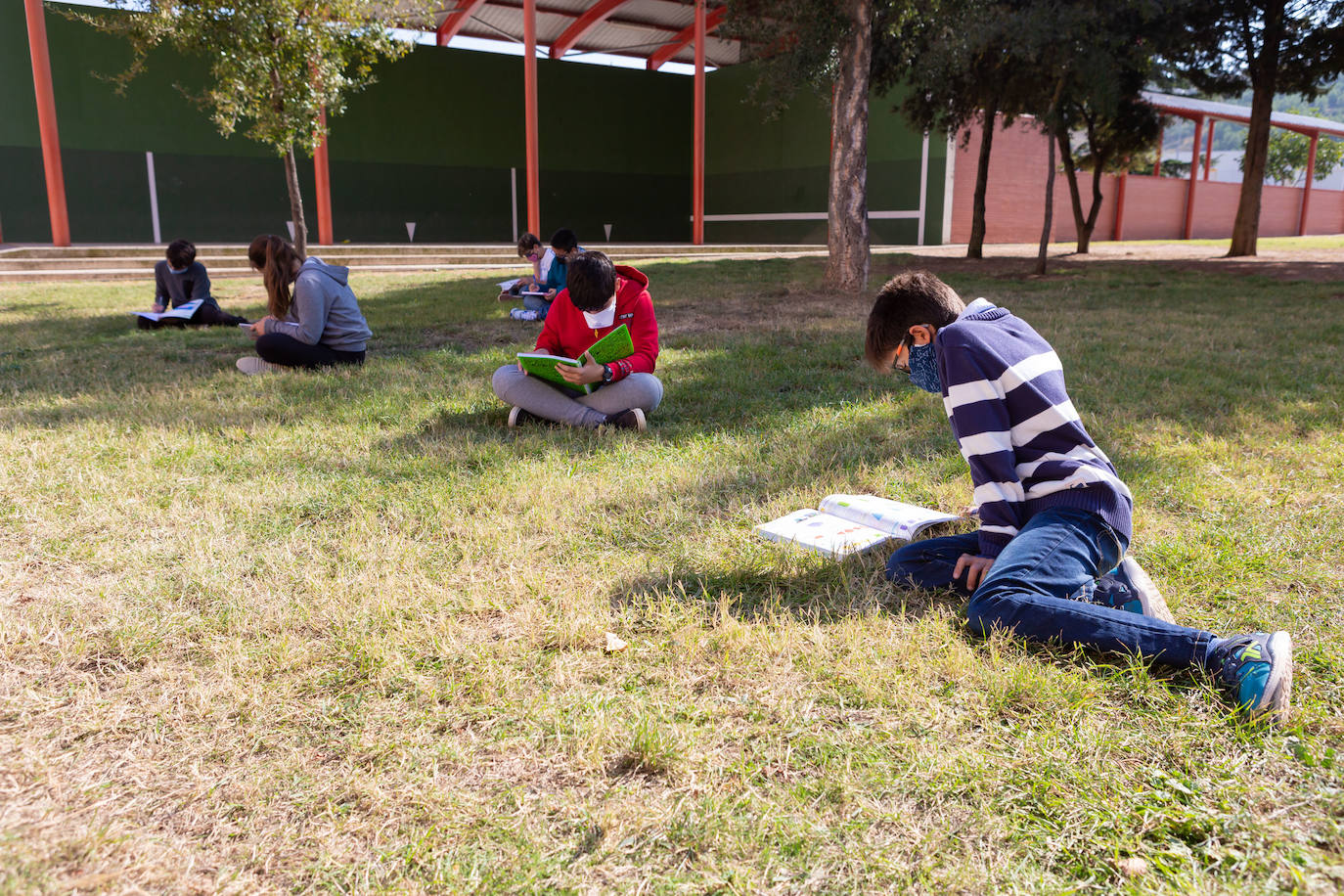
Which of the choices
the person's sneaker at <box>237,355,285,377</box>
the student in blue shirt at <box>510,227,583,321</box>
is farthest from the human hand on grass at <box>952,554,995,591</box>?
the person's sneaker at <box>237,355,285,377</box>

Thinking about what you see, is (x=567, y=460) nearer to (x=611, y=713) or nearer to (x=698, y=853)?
(x=611, y=713)

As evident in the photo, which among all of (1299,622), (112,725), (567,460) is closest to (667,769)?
(112,725)

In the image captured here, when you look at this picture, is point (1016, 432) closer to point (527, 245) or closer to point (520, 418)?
point (520, 418)

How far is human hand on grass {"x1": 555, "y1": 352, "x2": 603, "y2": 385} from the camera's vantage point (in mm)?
4582

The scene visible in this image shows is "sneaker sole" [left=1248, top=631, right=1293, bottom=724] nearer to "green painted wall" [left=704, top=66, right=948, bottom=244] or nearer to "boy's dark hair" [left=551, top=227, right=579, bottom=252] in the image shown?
"boy's dark hair" [left=551, top=227, right=579, bottom=252]

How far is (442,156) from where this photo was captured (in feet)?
83.0

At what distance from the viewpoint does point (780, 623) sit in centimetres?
263

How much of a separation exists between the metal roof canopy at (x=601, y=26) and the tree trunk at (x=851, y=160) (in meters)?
16.0

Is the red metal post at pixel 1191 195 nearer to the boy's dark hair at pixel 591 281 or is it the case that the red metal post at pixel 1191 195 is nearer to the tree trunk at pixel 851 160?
the tree trunk at pixel 851 160

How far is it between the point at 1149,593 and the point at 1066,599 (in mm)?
382

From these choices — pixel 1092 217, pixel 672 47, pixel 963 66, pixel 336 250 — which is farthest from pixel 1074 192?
pixel 336 250

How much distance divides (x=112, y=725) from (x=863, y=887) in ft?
6.06

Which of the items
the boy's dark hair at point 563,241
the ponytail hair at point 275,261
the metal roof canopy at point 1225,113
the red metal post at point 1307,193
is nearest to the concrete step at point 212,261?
the boy's dark hair at point 563,241

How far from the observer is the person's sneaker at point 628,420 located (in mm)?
4926
